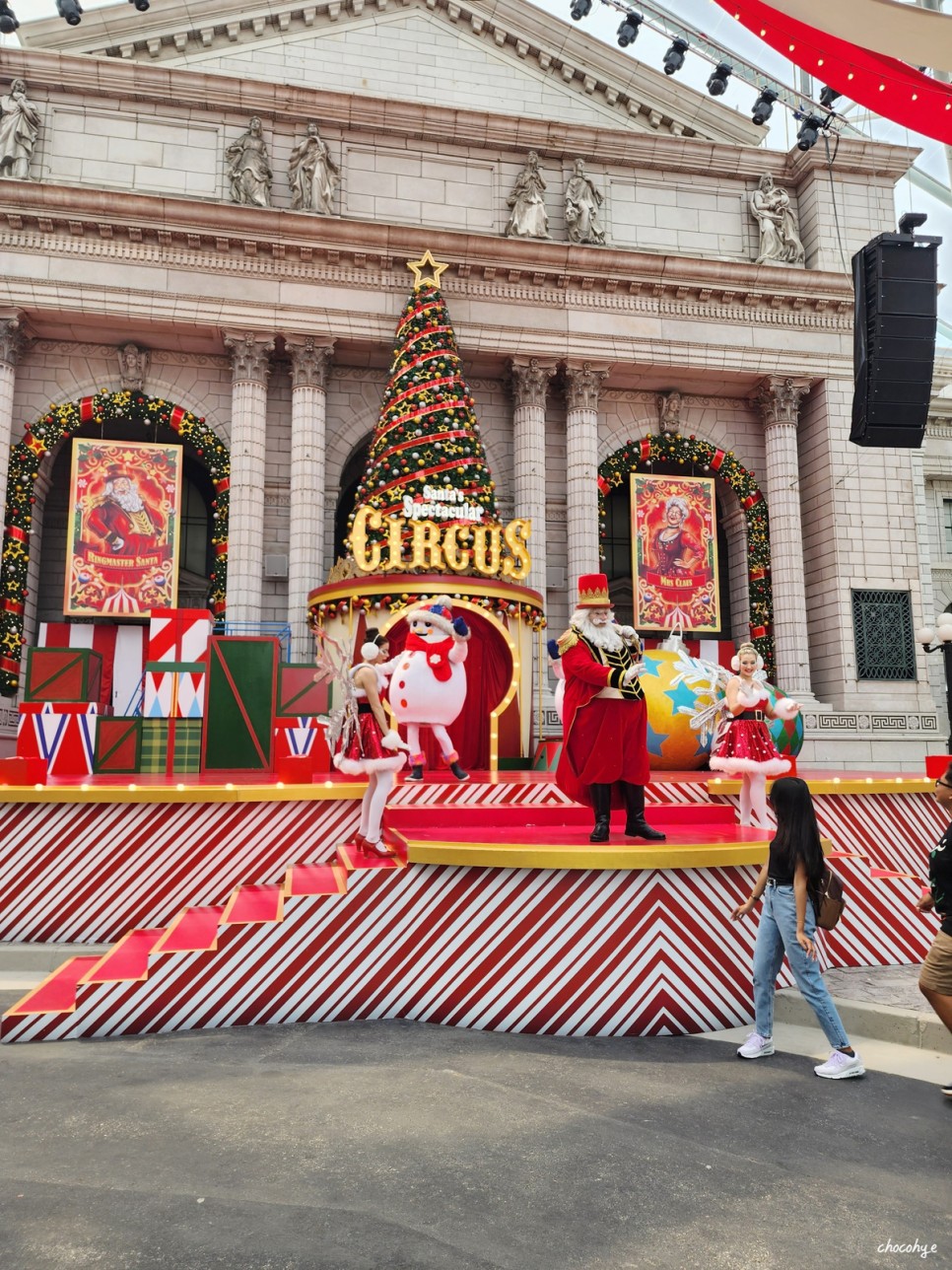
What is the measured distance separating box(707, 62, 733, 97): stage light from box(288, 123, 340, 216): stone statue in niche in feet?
29.4

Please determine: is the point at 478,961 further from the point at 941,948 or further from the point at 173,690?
the point at 173,690

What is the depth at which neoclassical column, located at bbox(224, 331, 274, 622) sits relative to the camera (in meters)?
20.0

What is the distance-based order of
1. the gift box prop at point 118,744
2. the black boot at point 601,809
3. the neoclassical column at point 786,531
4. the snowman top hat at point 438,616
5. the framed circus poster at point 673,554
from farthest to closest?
the framed circus poster at point 673,554
the neoclassical column at point 786,531
the gift box prop at point 118,744
the snowman top hat at point 438,616
the black boot at point 601,809

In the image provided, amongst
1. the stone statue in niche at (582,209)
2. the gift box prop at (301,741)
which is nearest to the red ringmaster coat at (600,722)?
the gift box prop at (301,741)

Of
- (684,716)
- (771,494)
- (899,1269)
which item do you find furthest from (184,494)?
(899,1269)

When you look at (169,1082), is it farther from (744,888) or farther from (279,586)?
(279,586)

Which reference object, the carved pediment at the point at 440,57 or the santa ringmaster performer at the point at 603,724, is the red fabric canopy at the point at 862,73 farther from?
the carved pediment at the point at 440,57

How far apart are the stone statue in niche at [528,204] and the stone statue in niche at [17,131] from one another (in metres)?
11.2

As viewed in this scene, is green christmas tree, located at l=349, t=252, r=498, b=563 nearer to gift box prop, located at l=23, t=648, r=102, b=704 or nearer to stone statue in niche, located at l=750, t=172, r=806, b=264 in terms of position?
gift box prop, located at l=23, t=648, r=102, b=704

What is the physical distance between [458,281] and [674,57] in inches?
262

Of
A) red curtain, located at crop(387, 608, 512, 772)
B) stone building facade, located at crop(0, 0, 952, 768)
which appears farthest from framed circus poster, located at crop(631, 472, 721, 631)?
red curtain, located at crop(387, 608, 512, 772)

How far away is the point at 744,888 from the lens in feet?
19.9

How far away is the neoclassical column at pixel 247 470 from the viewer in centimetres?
1998

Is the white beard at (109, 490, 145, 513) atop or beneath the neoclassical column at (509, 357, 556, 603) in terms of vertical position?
beneath
